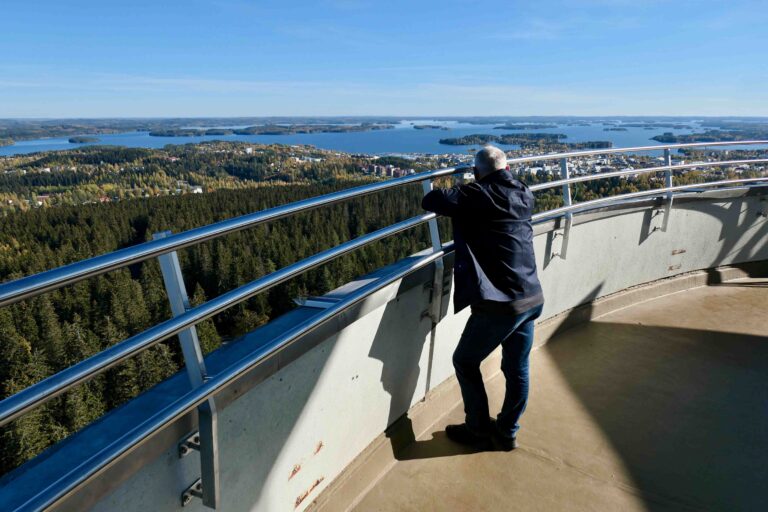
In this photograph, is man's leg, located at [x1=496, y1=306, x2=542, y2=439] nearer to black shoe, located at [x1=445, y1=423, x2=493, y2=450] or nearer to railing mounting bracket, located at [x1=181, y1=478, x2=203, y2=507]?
black shoe, located at [x1=445, y1=423, x2=493, y2=450]

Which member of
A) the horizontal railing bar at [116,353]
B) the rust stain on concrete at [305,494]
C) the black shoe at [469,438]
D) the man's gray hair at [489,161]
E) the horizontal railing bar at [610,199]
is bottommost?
the black shoe at [469,438]

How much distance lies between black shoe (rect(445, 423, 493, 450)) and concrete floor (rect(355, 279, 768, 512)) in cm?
5

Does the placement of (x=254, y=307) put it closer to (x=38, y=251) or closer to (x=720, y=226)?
(x=38, y=251)

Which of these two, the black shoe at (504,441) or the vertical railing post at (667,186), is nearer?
the black shoe at (504,441)

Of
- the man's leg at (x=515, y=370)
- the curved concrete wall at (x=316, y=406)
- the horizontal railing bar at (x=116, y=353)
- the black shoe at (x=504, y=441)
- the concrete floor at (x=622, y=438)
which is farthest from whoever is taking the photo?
the black shoe at (x=504, y=441)

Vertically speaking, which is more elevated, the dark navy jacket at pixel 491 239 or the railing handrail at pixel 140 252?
the railing handrail at pixel 140 252

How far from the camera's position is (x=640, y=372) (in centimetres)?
337

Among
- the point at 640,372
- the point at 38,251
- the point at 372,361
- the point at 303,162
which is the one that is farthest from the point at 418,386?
the point at 303,162

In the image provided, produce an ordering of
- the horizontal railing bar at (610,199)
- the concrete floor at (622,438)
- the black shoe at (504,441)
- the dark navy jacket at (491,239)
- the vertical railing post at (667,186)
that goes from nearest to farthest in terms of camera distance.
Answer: the dark navy jacket at (491,239) → the concrete floor at (622,438) → the black shoe at (504,441) → the horizontal railing bar at (610,199) → the vertical railing post at (667,186)

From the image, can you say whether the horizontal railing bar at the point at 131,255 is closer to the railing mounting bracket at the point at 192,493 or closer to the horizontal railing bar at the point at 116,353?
the horizontal railing bar at the point at 116,353

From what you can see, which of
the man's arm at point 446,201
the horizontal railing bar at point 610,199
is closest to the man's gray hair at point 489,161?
the man's arm at point 446,201

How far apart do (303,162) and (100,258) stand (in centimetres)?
12544

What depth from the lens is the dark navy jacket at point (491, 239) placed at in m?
2.12

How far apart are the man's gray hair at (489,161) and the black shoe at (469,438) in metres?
1.37
